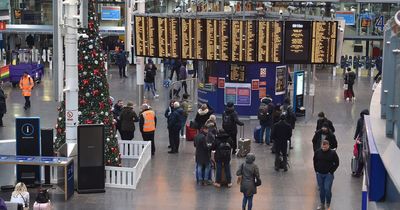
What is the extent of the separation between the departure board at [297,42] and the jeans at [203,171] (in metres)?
6.84

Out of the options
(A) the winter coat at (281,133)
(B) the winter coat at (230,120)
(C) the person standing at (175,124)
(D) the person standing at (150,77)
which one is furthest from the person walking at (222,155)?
(D) the person standing at (150,77)

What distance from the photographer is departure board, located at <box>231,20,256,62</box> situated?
898 inches

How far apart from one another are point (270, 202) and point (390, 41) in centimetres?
742

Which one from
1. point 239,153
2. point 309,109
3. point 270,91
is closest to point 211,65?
point 270,91

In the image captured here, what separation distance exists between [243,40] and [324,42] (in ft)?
7.51

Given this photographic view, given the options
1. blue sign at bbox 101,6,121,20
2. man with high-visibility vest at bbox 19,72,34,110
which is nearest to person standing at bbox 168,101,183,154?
man with high-visibility vest at bbox 19,72,34,110

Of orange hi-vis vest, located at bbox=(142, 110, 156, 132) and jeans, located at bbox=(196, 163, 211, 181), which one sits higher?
orange hi-vis vest, located at bbox=(142, 110, 156, 132)

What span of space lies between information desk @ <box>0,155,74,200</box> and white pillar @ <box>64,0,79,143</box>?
73 cm

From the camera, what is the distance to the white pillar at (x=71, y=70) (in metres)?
15.3

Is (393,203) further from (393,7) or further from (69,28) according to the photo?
(393,7)

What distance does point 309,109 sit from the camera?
2778 centimetres

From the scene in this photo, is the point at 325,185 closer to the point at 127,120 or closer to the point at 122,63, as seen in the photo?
the point at 127,120

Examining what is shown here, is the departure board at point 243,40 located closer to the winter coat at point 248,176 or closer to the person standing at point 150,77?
the person standing at point 150,77

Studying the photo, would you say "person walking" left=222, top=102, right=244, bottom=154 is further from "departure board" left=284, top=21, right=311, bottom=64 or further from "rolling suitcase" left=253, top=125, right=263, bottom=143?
"departure board" left=284, top=21, right=311, bottom=64
